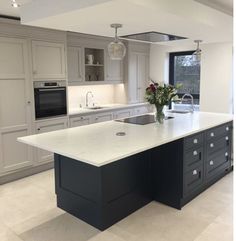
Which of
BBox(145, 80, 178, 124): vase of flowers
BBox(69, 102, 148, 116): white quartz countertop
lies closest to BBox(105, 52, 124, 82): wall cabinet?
BBox(69, 102, 148, 116): white quartz countertop

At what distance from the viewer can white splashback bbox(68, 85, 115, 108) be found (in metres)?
5.63

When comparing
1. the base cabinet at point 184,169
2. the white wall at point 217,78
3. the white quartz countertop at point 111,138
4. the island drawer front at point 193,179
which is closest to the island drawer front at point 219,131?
the base cabinet at point 184,169

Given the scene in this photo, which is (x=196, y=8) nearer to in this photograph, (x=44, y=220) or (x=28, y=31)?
(x=28, y=31)

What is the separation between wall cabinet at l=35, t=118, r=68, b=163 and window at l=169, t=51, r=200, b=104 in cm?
288

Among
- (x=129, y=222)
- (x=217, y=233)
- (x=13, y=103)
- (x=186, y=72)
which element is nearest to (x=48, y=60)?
(x=13, y=103)

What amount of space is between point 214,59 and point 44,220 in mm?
4284

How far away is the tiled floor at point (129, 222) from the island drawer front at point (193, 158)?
0.46 m

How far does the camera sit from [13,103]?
4070mm

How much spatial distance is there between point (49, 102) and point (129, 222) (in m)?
2.38

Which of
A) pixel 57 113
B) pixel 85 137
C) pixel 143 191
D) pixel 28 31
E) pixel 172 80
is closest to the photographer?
pixel 85 137

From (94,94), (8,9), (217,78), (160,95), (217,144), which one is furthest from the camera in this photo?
(94,94)

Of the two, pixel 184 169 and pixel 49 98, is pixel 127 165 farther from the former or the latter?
pixel 49 98

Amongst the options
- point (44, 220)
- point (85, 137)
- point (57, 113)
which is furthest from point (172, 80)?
point (44, 220)

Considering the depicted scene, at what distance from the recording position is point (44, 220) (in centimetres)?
310
